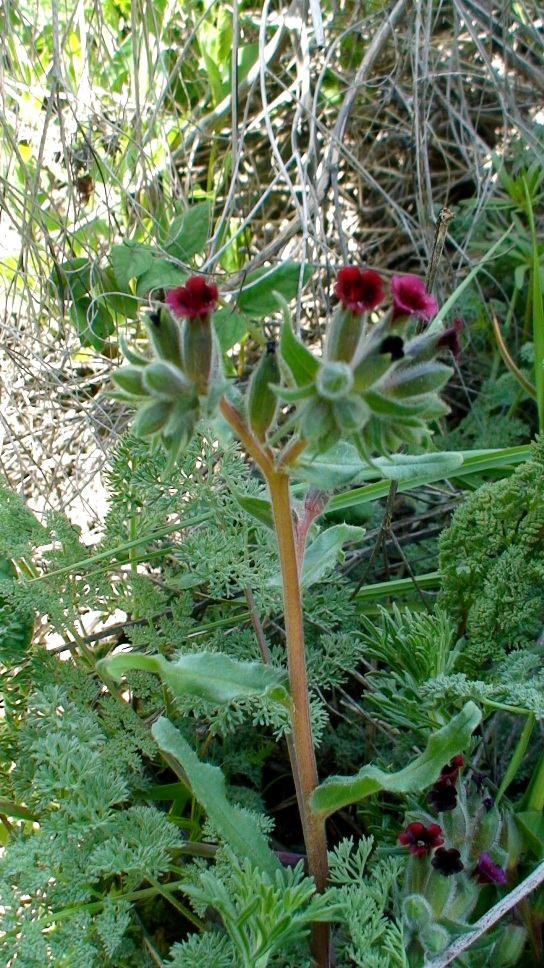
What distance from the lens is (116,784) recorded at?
1587 mm

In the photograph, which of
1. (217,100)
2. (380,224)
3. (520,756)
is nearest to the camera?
(520,756)

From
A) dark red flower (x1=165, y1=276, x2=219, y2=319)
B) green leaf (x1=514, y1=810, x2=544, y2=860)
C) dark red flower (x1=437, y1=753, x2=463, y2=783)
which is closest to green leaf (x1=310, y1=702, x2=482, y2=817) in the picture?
dark red flower (x1=437, y1=753, x2=463, y2=783)

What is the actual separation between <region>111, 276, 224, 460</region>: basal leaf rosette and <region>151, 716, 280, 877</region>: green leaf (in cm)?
54

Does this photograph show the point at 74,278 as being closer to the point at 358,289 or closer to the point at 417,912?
the point at 358,289

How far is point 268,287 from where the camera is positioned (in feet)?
8.70

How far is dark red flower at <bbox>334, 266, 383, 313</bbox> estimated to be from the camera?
1314 mm

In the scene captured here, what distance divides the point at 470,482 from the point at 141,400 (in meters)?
1.38

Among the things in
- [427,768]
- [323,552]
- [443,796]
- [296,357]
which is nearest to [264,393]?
[296,357]

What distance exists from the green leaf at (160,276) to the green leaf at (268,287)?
0.20 m


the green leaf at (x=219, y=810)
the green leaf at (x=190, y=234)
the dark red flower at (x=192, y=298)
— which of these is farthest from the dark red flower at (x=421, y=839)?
the green leaf at (x=190, y=234)

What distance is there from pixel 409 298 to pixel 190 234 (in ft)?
5.19

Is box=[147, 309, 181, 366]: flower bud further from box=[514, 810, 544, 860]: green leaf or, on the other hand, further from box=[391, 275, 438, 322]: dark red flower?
box=[514, 810, 544, 860]: green leaf

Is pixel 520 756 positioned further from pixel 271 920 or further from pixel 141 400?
pixel 141 400

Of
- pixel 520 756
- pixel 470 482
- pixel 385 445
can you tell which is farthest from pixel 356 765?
pixel 385 445
